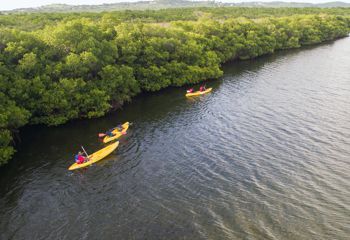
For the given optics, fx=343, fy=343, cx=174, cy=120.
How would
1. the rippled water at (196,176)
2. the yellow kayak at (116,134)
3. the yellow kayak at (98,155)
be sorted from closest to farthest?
the rippled water at (196,176), the yellow kayak at (98,155), the yellow kayak at (116,134)

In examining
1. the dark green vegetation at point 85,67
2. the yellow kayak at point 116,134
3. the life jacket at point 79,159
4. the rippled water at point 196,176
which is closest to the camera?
the rippled water at point 196,176

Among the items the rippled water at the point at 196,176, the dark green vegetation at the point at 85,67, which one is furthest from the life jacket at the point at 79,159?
the dark green vegetation at the point at 85,67

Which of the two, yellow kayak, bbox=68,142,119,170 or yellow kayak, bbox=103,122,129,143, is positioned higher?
yellow kayak, bbox=68,142,119,170

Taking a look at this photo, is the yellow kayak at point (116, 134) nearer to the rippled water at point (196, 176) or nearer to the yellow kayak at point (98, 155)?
the rippled water at point (196, 176)

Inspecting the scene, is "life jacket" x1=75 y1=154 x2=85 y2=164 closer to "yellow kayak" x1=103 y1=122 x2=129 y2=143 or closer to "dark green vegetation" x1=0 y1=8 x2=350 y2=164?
"yellow kayak" x1=103 y1=122 x2=129 y2=143

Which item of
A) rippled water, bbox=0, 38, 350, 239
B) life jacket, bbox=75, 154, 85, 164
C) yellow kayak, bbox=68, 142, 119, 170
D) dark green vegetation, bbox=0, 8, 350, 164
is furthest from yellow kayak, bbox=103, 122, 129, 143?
dark green vegetation, bbox=0, 8, 350, 164

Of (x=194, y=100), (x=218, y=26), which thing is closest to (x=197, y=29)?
(x=218, y=26)

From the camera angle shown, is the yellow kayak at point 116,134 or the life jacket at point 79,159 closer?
the life jacket at point 79,159
